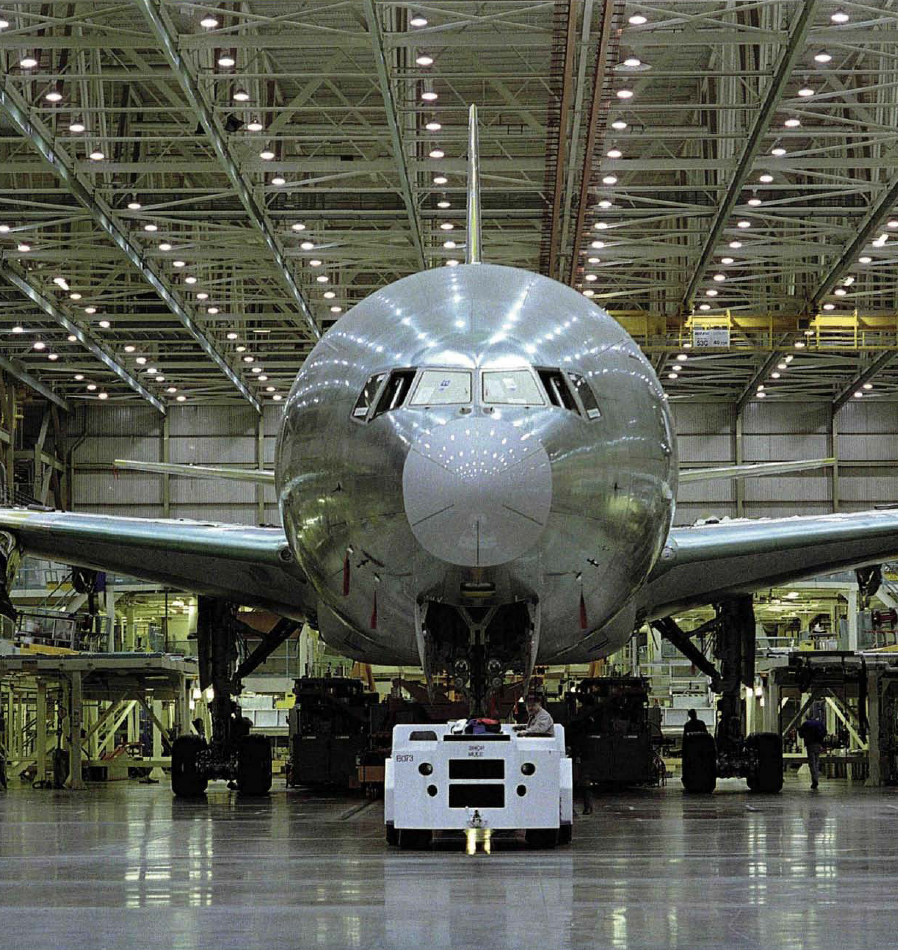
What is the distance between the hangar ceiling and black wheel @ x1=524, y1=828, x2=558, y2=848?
15.4 metres

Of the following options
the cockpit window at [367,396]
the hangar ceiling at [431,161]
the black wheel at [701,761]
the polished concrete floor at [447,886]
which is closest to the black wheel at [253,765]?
the polished concrete floor at [447,886]

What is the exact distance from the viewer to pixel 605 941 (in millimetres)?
6180

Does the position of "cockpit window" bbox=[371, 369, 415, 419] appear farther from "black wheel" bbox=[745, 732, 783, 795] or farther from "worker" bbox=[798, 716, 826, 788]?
"worker" bbox=[798, 716, 826, 788]

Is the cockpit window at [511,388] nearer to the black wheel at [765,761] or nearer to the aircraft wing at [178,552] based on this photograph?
the aircraft wing at [178,552]

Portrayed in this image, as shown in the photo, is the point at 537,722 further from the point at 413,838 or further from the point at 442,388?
the point at 442,388

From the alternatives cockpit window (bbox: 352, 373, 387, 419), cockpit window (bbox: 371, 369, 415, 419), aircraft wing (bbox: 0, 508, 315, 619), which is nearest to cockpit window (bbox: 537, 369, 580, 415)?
cockpit window (bbox: 371, 369, 415, 419)

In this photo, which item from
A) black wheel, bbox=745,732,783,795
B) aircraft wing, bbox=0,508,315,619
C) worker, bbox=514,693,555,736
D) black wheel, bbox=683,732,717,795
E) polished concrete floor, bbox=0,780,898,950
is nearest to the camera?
polished concrete floor, bbox=0,780,898,950

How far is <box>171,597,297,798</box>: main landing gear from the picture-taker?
1927 centimetres

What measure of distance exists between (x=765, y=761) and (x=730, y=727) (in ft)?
2.24

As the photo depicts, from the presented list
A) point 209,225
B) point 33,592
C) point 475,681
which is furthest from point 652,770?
point 33,592

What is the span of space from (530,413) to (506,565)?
1042 mm

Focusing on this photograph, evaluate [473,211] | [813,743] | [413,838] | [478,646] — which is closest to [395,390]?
[478,646]

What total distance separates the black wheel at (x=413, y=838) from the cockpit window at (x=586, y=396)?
10.5ft

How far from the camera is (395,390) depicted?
11062mm
